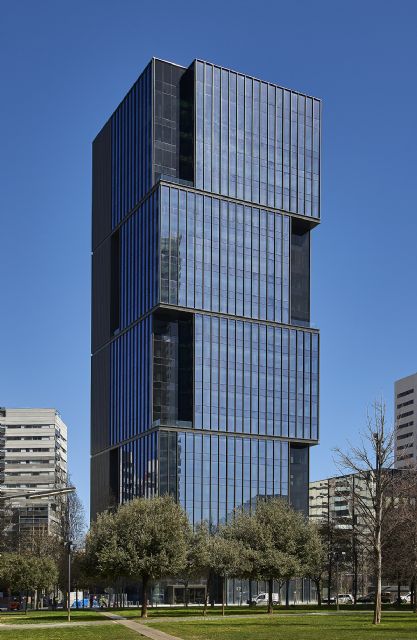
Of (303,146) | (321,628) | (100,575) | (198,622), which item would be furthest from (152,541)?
(303,146)

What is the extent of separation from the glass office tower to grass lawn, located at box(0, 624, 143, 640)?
291 ft

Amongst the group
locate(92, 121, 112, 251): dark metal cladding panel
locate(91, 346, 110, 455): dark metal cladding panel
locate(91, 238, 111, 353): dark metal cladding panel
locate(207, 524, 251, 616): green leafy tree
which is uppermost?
locate(92, 121, 112, 251): dark metal cladding panel

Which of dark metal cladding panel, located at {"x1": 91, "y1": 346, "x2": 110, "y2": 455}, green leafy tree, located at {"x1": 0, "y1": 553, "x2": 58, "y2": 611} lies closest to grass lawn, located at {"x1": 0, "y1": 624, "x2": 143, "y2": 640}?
green leafy tree, located at {"x1": 0, "y1": 553, "x2": 58, "y2": 611}

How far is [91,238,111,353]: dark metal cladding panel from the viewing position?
6954 inches

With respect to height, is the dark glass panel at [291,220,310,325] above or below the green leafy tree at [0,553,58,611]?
above

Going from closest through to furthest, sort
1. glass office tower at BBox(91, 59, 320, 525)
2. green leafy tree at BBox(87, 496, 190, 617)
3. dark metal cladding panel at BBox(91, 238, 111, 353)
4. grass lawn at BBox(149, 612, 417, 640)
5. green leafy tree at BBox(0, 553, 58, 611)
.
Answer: grass lawn at BBox(149, 612, 417, 640), green leafy tree at BBox(87, 496, 190, 617), green leafy tree at BBox(0, 553, 58, 611), glass office tower at BBox(91, 59, 320, 525), dark metal cladding panel at BBox(91, 238, 111, 353)

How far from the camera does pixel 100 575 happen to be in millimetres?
78438

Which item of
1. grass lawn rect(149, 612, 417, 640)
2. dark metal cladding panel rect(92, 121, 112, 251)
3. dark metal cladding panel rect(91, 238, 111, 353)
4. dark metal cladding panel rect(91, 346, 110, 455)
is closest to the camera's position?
grass lawn rect(149, 612, 417, 640)

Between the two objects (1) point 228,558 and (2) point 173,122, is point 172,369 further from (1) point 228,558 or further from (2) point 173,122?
(1) point 228,558

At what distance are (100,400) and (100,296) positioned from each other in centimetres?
1923

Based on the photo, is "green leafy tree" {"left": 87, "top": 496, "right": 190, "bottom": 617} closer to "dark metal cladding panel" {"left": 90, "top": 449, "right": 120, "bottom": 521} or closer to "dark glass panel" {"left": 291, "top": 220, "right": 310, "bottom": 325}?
"dark metal cladding panel" {"left": 90, "top": 449, "right": 120, "bottom": 521}

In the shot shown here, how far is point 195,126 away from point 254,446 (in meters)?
52.4

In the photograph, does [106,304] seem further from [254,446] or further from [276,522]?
[276,522]

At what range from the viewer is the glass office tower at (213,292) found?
15175 centimetres
